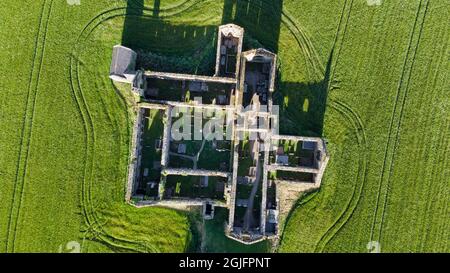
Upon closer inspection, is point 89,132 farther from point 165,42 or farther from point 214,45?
point 214,45

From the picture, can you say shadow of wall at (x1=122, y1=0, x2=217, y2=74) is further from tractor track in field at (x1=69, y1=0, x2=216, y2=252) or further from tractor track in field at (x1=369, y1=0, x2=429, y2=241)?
tractor track in field at (x1=369, y1=0, x2=429, y2=241)

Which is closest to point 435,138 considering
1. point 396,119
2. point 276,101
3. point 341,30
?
point 396,119

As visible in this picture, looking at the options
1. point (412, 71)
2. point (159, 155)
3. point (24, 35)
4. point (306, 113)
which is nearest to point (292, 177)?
point (306, 113)

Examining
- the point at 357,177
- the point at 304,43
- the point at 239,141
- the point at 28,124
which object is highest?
the point at 304,43

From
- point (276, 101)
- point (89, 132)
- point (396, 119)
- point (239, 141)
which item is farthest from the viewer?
point (396, 119)

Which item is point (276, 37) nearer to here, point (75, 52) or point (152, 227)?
point (75, 52)

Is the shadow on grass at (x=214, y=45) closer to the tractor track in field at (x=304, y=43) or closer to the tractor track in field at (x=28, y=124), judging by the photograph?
the tractor track in field at (x=304, y=43)
